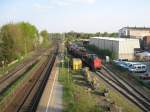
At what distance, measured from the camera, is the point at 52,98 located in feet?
84.4

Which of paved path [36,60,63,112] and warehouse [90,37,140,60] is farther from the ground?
warehouse [90,37,140,60]

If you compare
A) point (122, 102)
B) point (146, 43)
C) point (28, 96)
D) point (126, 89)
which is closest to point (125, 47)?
point (146, 43)

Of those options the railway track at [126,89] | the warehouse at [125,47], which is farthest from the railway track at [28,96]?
the warehouse at [125,47]

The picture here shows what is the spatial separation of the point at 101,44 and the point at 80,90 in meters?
46.8

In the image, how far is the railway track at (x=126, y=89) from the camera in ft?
88.6

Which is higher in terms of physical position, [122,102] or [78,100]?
[78,100]

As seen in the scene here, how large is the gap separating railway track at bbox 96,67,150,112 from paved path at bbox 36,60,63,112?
6.92 metres

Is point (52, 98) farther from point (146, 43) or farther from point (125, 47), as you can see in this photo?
point (146, 43)

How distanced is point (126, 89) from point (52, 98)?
10.5 m

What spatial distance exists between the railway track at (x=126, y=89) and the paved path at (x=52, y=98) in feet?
22.7

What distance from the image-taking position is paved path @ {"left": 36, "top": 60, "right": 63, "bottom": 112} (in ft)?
72.6

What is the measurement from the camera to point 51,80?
117 feet

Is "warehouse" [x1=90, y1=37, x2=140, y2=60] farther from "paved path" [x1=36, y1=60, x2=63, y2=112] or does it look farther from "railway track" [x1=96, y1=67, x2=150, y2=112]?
"paved path" [x1=36, y1=60, x2=63, y2=112]

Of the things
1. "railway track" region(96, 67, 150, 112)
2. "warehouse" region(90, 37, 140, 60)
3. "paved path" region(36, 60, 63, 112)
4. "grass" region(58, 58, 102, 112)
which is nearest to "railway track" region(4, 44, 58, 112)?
"paved path" region(36, 60, 63, 112)
